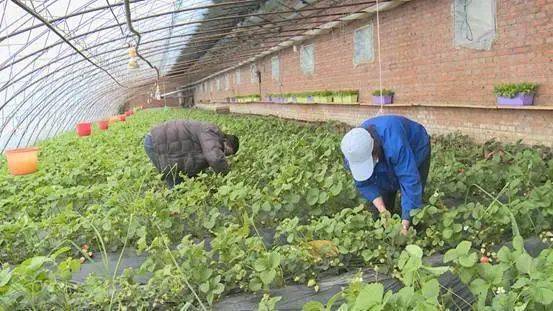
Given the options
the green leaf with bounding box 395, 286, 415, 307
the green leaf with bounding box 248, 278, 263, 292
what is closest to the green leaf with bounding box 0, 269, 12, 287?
the green leaf with bounding box 248, 278, 263, 292

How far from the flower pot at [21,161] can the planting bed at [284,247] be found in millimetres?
2972

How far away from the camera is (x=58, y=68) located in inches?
514

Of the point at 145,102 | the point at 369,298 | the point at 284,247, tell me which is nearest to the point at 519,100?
the point at 284,247

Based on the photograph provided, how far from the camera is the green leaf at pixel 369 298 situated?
58.5 inches

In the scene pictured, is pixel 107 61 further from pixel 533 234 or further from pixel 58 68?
pixel 533 234

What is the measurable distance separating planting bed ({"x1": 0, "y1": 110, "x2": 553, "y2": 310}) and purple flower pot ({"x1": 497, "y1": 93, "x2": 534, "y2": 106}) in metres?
2.03

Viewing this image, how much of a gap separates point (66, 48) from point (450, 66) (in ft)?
30.2

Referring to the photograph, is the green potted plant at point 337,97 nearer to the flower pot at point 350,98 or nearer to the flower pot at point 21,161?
the flower pot at point 350,98

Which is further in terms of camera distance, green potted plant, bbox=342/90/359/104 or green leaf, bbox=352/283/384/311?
green potted plant, bbox=342/90/359/104

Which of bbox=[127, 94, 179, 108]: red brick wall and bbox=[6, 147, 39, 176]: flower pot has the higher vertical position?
bbox=[127, 94, 179, 108]: red brick wall

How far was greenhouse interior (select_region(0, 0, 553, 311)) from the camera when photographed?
2166mm

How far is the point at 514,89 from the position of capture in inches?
240

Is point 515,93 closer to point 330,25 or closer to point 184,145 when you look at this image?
point 184,145

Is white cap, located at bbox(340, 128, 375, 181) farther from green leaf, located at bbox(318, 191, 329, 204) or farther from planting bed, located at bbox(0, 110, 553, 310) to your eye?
green leaf, located at bbox(318, 191, 329, 204)
